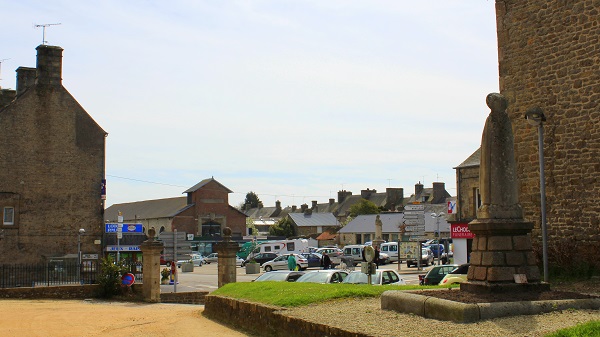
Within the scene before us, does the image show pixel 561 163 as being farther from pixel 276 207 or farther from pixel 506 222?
pixel 276 207

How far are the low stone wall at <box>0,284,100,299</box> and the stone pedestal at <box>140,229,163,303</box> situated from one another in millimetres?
2908

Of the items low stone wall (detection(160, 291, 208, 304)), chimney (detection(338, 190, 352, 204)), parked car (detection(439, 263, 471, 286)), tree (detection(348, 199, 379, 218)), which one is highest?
chimney (detection(338, 190, 352, 204))

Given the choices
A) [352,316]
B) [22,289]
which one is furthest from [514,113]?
[22,289]

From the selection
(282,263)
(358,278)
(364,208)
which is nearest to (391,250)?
(282,263)

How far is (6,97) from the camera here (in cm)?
3859

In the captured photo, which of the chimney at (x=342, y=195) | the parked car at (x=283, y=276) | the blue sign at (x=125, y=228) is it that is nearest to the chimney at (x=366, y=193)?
the chimney at (x=342, y=195)

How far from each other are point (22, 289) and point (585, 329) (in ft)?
76.5

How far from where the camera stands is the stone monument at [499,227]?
10.4 m

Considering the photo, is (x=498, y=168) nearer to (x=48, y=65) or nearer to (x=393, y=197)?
(x=48, y=65)

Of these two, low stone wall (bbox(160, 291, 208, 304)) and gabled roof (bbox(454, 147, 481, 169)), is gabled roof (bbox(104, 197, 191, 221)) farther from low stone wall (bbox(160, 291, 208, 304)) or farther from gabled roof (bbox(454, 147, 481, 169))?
low stone wall (bbox(160, 291, 208, 304))

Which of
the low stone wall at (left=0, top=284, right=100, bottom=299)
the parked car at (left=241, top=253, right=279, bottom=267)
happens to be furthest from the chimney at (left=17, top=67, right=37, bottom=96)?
the parked car at (left=241, top=253, right=279, bottom=267)

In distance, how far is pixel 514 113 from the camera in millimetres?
20219

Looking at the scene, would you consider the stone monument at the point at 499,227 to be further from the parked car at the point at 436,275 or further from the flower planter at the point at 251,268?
the flower planter at the point at 251,268

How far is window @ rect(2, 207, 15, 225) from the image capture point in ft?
115
